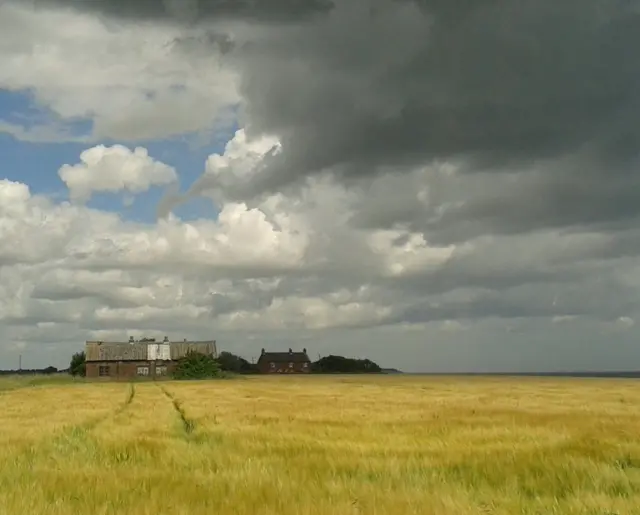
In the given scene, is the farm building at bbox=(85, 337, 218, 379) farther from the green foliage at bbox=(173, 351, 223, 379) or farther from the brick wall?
the green foliage at bbox=(173, 351, 223, 379)

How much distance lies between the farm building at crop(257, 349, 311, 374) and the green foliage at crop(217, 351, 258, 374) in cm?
266

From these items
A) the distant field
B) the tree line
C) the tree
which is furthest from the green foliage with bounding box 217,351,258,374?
the distant field

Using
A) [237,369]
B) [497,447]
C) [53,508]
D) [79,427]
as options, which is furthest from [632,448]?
[237,369]

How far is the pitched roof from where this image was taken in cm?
18450

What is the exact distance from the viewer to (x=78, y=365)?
14600 centimetres

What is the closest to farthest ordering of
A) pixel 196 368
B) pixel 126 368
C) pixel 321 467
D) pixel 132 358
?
pixel 321 467 < pixel 196 368 < pixel 126 368 < pixel 132 358

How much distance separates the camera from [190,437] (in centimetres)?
2262

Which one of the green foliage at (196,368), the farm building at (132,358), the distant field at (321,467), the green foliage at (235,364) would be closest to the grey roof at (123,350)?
the farm building at (132,358)

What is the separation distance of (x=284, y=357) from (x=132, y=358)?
5364cm

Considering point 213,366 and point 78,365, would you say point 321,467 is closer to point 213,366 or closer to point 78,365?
point 213,366

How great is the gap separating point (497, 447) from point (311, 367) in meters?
172

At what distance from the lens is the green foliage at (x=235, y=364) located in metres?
176

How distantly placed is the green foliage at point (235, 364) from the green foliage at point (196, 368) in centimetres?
5305

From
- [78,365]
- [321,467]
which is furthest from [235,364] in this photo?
[321,467]
